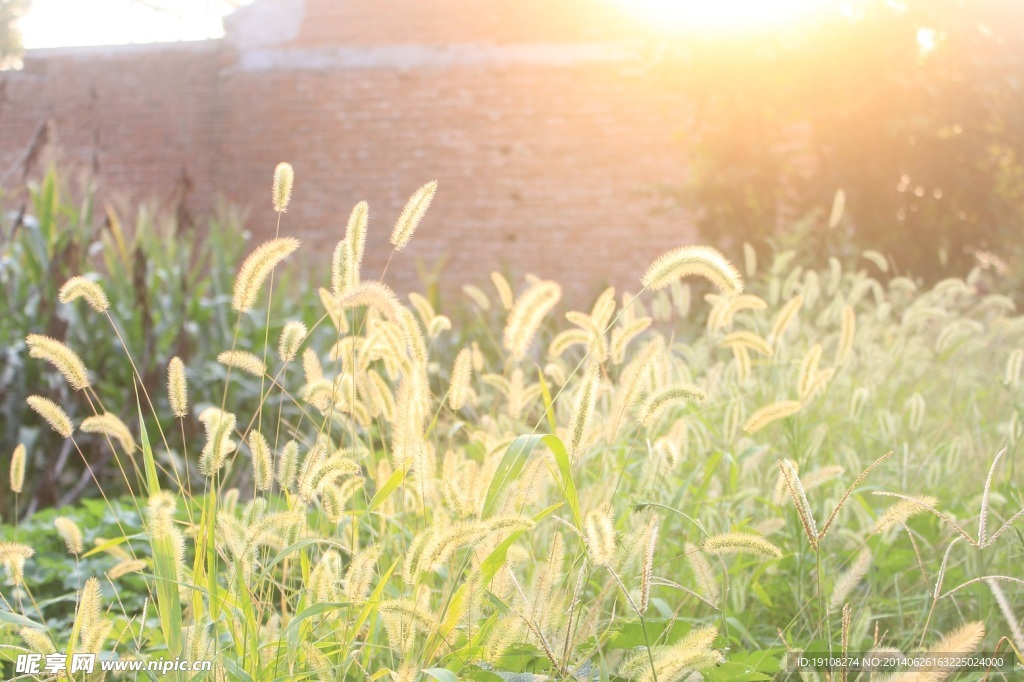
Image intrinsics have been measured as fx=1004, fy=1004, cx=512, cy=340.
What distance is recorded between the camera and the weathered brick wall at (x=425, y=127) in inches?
383

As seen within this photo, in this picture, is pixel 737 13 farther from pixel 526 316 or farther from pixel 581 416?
pixel 581 416

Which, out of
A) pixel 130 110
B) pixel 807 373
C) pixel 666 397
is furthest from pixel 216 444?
pixel 130 110

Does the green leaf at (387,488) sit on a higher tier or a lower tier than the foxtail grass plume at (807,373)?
lower

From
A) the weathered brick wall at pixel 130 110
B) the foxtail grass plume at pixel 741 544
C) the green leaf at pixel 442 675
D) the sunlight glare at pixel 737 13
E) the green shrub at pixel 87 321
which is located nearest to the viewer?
the green leaf at pixel 442 675

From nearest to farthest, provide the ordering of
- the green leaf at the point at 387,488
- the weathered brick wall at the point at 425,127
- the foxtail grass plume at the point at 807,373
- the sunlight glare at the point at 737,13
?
the green leaf at the point at 387,488
the foxtail grass plume at the point at 807,373
the sunlight glare at the point at 737,13
the weathered brick wall at the point at 425,127

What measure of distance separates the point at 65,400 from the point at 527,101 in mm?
7101

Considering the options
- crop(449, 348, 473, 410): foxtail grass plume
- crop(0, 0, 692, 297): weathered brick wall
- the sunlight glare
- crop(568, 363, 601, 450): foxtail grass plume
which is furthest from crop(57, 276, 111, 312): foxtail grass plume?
crop(0, 0, 692, 297): weathered brick wall

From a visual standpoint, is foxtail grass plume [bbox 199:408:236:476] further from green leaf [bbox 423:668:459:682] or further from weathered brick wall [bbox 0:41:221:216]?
weathered brick wall [bbox 0:41:221:216]

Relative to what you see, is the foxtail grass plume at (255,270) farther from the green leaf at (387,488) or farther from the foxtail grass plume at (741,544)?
the foxtail grass plume at (741,544)

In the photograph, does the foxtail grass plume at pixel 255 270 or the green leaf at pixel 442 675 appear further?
the foxtail grass plume at pixel 255 270

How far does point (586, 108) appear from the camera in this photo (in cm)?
981

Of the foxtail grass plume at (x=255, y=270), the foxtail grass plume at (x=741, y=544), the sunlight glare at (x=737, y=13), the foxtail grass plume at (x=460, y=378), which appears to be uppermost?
the sunlight glare at (x=737, y=13)

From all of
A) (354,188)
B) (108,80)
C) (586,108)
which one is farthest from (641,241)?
(108,80)

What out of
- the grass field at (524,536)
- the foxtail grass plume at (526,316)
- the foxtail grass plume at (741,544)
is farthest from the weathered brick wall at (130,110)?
the foxtail grass plume at (741,544)
